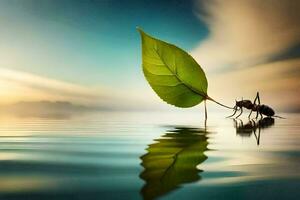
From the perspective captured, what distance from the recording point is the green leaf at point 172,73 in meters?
0.96

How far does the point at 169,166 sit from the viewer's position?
555mm

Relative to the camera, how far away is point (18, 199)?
406 millimetres

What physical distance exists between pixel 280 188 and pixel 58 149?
41 centimetres

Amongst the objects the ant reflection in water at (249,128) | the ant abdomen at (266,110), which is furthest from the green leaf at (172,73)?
the ant abdomen at (266,110)

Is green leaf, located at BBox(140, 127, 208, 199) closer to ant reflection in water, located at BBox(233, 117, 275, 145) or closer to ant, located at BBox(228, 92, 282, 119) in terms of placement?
ant reflection in water, located at BBox(233, 117, 275, 145)

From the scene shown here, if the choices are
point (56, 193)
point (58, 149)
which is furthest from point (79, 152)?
point (56, 193)

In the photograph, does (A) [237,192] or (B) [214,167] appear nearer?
(A) [237,192]

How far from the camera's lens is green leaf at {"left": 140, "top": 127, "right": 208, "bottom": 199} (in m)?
0.44

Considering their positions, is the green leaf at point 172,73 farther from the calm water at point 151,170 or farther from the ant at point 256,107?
the ant at point 256,107

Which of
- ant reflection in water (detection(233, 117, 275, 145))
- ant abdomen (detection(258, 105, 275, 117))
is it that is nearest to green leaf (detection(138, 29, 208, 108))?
ant reflection in water (detection(233, 117, 275, 145))

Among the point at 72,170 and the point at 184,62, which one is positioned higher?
the point at 184,62

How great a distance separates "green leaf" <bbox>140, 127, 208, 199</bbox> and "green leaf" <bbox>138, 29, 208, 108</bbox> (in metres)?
0.20

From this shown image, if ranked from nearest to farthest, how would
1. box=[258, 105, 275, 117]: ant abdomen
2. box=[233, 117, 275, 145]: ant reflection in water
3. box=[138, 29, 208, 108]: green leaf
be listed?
box=[138, 29, 208, 108]: green leaf, box=[233, 117, 275, 145]: ant reflection in water, box=[258, 105, 275, 117]: ant abdomen

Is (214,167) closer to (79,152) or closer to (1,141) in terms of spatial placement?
(79,152)
